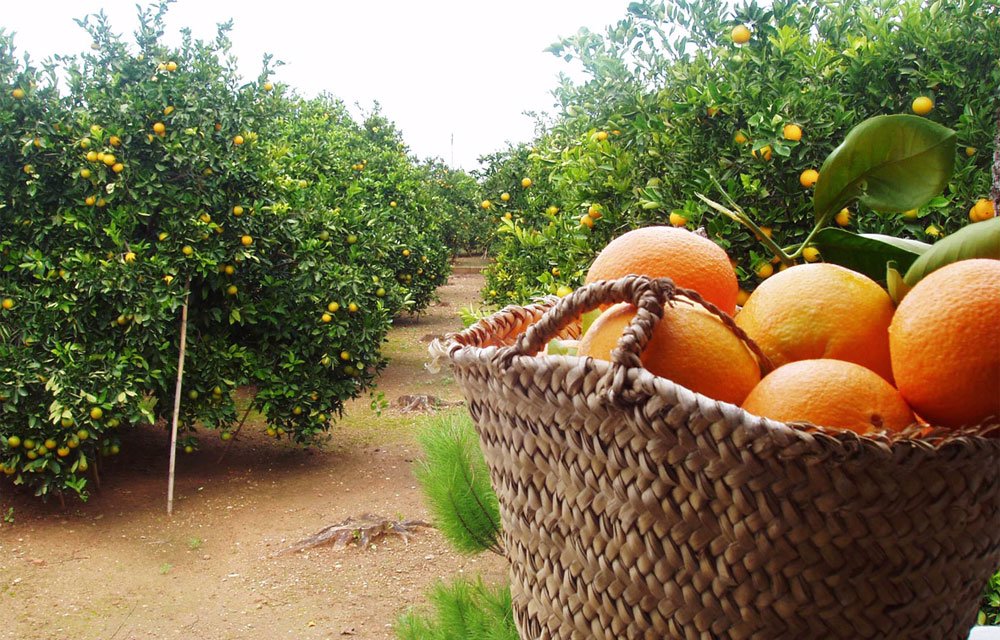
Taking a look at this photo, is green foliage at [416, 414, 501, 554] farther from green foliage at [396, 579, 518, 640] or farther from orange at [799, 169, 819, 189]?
orange at [799, 169, 819, 189]

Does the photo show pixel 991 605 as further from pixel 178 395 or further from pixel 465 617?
pixel 178 395

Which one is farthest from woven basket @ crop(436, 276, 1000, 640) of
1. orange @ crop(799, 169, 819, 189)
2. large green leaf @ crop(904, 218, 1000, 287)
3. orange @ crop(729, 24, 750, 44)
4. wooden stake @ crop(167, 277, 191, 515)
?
wooden stake @ crop(167, 277, 191, 515)

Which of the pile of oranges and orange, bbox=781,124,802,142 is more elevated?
orange, bbox=781,124,802,142

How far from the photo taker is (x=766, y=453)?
662 millimetres

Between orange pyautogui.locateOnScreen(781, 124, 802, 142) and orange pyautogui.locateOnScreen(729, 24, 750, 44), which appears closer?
orange pyautogui.locateOnScreen(781, 124, 802, 142)

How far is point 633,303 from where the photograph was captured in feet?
2.64

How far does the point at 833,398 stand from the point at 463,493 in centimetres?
171

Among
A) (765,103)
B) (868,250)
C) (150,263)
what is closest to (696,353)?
(868,250)

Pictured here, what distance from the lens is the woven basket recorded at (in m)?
0.67

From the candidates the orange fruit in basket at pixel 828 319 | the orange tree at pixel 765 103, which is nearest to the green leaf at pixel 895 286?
the orange fruit in basket at pixel 828 319

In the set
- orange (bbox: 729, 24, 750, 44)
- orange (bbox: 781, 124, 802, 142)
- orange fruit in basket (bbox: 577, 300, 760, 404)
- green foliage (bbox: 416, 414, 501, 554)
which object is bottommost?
green foliage (bbox: 416, 414, 501, 554)

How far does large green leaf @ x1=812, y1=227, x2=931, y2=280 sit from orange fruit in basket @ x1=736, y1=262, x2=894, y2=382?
14cm

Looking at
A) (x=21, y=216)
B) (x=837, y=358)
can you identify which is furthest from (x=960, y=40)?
(x=21, y=216)

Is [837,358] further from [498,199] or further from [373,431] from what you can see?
[498,199]
